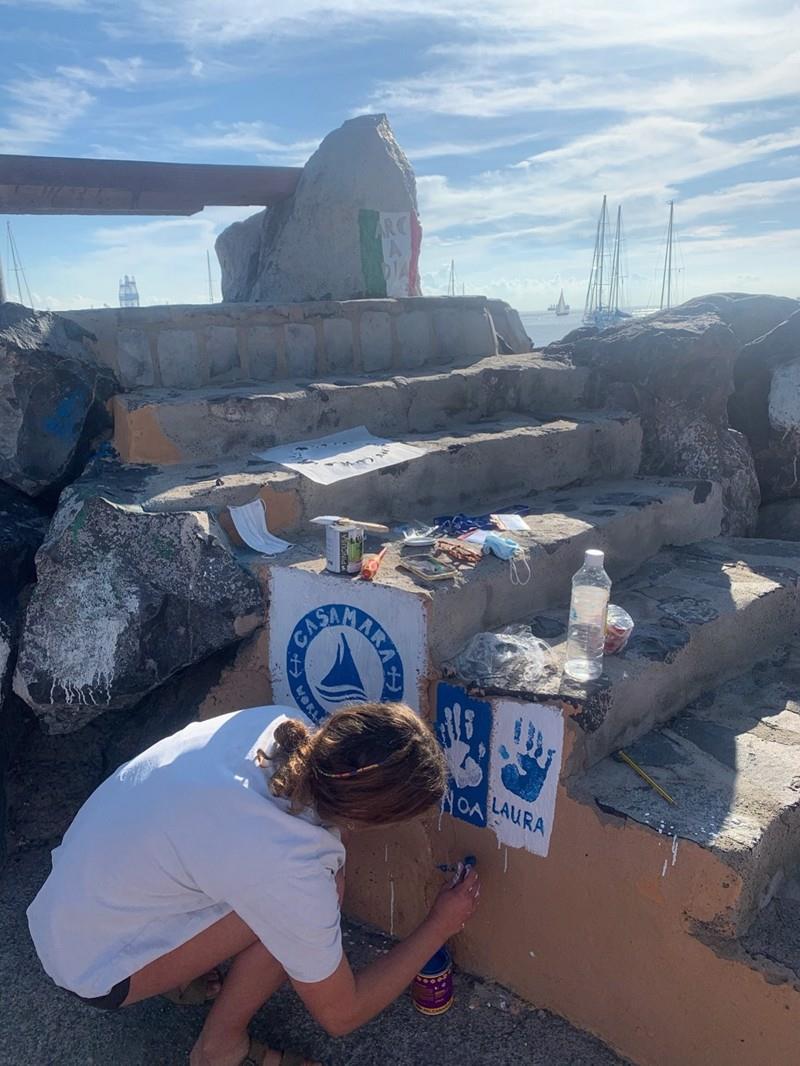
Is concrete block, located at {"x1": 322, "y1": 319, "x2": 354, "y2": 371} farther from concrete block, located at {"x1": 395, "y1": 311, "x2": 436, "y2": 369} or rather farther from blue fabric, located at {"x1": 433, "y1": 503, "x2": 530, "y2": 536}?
blue fabric, located at {"x1": 433, "y1": 503, "x2": 530, "y2": 536}

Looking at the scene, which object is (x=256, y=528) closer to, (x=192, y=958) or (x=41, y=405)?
(x=41, y=405)

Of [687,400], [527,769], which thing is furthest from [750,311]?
[527,769]

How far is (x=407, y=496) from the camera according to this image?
143 inches

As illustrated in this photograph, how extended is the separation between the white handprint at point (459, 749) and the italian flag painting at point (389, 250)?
12.5 feet

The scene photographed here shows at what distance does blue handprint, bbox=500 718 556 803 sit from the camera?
2.39m

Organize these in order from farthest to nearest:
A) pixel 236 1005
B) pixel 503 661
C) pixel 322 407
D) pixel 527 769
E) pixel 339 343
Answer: pixel 339 343
pixel 322 407
pixel 503 661
pixel 527 769
pixel 236 1005

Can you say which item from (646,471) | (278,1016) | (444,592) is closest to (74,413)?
(444,592)

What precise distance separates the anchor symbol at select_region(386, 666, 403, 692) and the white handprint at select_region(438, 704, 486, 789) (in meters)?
0.18

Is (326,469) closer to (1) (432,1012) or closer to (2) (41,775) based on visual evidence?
(2) (41,775)

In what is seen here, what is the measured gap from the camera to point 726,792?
2303 mm

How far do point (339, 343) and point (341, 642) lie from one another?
7.68ft

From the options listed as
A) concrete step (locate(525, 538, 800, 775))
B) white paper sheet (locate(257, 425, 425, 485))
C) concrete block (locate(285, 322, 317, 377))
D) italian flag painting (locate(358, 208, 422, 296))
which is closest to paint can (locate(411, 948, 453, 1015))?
concrete step (locate(525, 538, 800, 775))

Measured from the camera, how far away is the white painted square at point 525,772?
93.0 inches

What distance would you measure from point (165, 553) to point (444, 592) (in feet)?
3.52
